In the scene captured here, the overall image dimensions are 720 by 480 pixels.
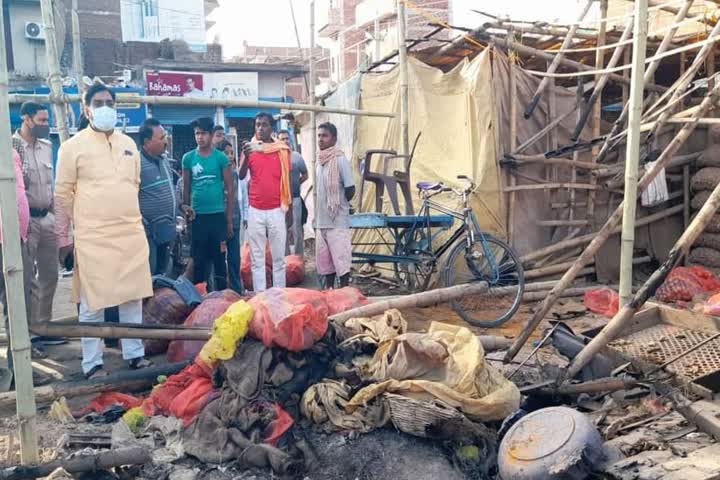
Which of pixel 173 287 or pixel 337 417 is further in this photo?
pixel 173 287

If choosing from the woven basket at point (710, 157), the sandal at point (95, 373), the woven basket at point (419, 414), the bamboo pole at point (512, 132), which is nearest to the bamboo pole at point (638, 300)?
the woven basket at point (419, 414)

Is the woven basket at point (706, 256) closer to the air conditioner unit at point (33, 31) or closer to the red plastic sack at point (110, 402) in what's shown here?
the red plastic sack at point (110, 402)

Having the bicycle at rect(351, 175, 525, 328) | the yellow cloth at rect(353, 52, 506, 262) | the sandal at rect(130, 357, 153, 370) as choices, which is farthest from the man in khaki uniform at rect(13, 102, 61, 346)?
the yellow cloth at rect(353, 52, 506, 262)

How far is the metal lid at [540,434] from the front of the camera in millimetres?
3061

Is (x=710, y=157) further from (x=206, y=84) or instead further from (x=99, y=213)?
(x=206, y=84)

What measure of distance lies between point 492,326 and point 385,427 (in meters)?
2.88

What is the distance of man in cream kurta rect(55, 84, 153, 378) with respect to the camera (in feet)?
14.5

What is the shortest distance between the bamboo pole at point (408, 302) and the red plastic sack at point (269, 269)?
2.89m

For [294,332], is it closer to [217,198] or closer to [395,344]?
[395,344]

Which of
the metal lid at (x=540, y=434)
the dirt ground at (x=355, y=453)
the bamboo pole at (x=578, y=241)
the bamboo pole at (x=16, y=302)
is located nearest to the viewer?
the bamboo pole at (x=16, y=302)

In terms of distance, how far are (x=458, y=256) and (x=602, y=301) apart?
1.56m

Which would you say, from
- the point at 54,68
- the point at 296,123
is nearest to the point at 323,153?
the point at 54,68

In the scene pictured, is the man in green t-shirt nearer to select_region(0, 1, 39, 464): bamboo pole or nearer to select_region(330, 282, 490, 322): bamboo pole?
select_region(330, 282, 490, 322): bamboo pole

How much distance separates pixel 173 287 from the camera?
17.9ft
